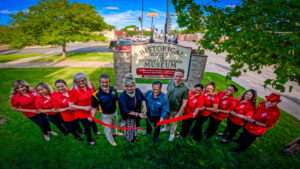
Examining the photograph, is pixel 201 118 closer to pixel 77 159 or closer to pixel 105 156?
pixel 105 156

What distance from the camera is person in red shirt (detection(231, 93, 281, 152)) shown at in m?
2.54

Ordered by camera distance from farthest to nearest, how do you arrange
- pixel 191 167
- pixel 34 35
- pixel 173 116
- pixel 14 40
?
1. pixel 34 35
2. pixel 14 40
3. pixel 173 116
4. pixel 191 167

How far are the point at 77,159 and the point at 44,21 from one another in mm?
13240

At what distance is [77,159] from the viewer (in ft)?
9.98

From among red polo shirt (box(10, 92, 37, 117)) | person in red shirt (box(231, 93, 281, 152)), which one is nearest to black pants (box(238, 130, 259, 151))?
person in red shirt (box(231, 93, 281, 152))

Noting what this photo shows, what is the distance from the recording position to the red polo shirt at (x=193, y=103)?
3.01 m

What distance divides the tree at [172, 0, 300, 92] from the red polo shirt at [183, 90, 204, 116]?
108cm

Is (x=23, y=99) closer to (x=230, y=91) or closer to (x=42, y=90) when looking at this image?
(x=42, y=90)

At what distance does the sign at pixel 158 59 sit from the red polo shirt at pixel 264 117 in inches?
144

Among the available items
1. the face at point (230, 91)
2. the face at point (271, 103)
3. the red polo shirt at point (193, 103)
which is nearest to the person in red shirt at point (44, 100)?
the red polo shirt at point (193, 103)

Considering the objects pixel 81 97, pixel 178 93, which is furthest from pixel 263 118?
pixel 81 97

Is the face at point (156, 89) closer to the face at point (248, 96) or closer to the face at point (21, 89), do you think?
the face at point (248, 96)

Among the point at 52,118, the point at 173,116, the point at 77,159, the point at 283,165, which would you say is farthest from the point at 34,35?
the point at 283,165

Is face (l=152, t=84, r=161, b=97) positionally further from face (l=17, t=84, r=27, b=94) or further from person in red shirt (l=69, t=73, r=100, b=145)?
face (l=17, t=84, r=27, b=94)
